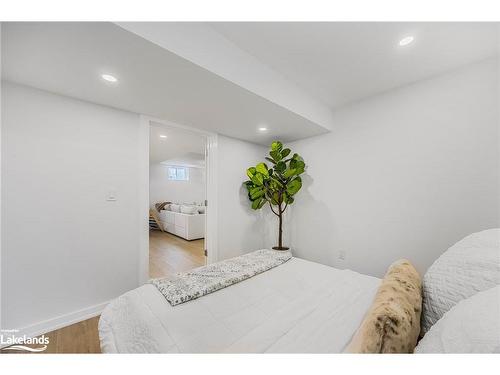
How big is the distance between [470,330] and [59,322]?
2.69 m

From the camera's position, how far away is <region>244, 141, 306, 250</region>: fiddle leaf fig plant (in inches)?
108

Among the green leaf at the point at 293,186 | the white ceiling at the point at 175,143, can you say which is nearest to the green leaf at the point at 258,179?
the green leaf at the point at 293,186

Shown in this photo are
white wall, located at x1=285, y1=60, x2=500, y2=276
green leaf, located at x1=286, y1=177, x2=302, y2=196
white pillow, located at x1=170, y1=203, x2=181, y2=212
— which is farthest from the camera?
white pillow, located at x1=170, y1=203, x2=181, y2=212

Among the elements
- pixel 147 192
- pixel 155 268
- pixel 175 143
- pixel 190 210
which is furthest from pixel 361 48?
pixel 190 210

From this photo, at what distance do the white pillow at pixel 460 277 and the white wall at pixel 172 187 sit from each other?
6697 mm

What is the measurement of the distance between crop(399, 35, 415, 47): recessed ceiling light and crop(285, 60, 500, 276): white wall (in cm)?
74

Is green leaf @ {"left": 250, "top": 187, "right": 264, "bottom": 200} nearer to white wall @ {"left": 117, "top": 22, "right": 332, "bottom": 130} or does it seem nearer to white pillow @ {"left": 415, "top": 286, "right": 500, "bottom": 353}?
white wall @ {"left": 117, "top": 22, "right": 332, "bottom": 130}

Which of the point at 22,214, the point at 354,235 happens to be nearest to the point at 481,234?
the point at 354,235

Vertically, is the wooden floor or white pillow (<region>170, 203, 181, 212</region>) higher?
white pillow (<region>170, 203, 181, 212</region>)

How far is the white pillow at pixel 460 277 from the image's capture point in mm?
678

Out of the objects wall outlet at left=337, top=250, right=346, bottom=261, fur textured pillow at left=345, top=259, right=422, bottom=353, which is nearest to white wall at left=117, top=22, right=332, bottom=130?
fur textured pillow at left=345, top=259, right=422, bottom=353

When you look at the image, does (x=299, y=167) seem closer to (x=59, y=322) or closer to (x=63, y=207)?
(x=63, y=207)

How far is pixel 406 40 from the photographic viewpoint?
144 cm
